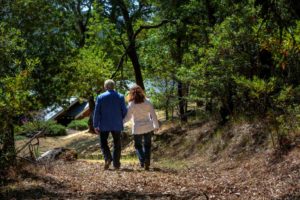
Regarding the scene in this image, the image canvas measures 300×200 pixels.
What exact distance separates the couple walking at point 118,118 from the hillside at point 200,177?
431 mm

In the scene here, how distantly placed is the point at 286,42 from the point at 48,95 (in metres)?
10.8

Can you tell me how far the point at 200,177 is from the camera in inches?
397

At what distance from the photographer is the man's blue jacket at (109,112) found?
11.5 m

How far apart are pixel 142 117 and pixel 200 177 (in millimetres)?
2197

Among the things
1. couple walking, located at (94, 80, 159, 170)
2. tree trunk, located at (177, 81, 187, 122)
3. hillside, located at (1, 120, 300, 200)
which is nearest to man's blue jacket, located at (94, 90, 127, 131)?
couple walking, located at (94, 80, 159, 170)

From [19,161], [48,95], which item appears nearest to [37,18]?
[48,95]

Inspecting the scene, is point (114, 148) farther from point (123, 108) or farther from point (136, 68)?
point (136, 68)

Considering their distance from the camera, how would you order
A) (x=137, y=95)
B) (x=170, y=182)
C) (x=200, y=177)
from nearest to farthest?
(x=170, y=182) → (x=200, y=177) → (x=137, y=95)

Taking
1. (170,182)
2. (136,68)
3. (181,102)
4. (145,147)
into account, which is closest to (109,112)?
(145,147)

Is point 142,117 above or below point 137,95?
below

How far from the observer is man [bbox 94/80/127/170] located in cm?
1148

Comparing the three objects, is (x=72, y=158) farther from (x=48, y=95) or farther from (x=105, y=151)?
(x=48, y=95)

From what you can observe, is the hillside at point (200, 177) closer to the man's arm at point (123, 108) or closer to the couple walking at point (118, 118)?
the couple walking at point (118, 118)

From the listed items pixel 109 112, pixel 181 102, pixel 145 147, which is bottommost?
pixel 145 147
